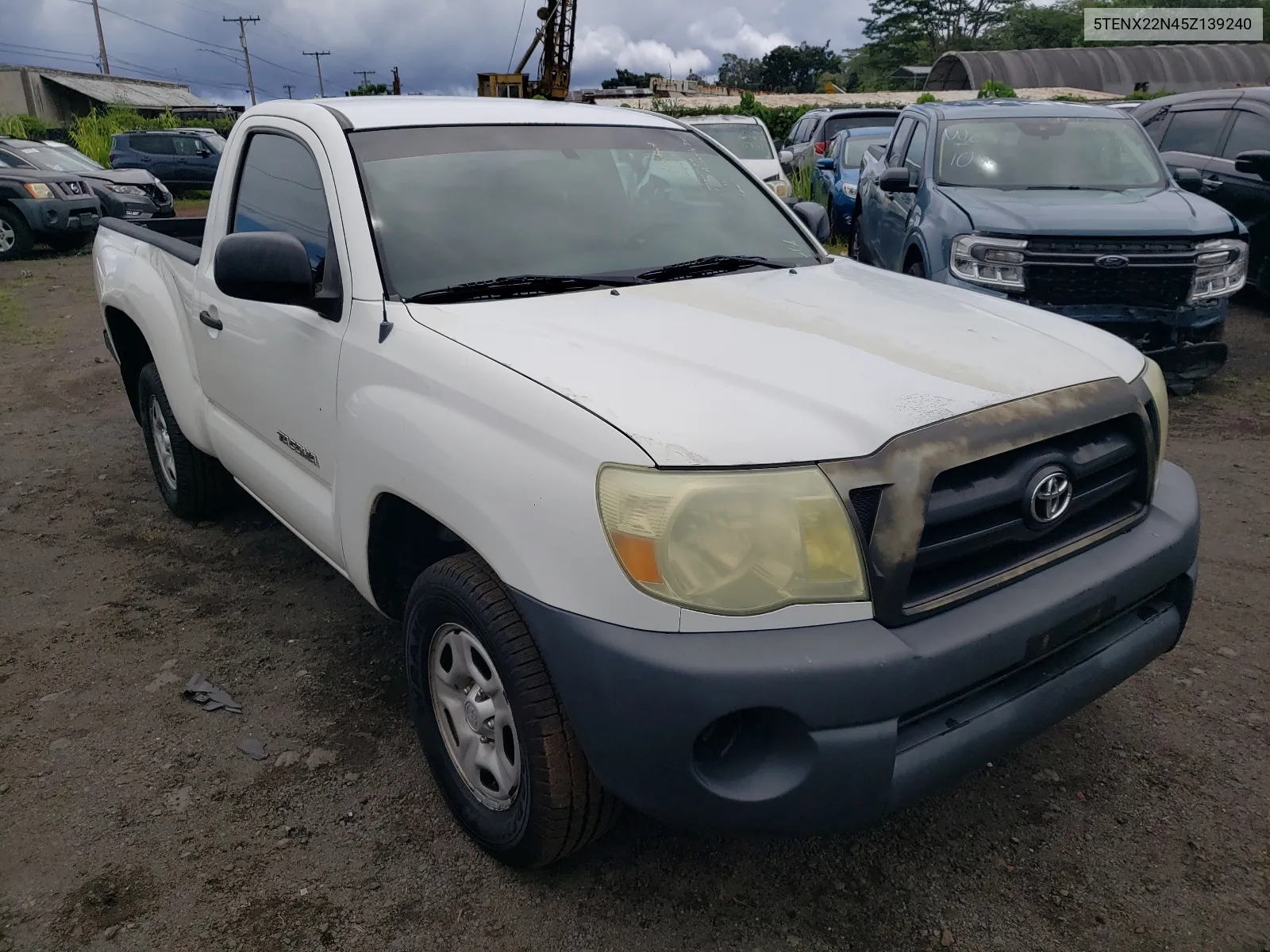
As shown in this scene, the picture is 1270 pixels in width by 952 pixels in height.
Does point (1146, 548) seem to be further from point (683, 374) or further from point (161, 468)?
point (161, 468)

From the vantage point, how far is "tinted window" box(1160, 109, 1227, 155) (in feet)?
28.4

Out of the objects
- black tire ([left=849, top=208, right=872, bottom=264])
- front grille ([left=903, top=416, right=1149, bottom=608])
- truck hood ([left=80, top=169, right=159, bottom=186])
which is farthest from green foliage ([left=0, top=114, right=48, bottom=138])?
front grille ([left=903, top=416, right=1149, bottom=608])

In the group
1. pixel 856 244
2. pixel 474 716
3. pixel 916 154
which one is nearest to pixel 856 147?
pixel 856 244

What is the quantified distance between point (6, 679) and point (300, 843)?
5.03 feet

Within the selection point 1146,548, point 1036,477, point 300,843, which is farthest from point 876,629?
point 300,843

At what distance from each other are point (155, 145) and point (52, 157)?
845cm

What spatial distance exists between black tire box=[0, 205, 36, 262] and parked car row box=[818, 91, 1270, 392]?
12.4m

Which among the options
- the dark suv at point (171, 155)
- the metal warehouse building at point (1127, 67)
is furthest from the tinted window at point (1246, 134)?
the metal warehouse building at point (1127, 67)

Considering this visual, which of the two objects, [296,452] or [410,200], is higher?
[410,200]

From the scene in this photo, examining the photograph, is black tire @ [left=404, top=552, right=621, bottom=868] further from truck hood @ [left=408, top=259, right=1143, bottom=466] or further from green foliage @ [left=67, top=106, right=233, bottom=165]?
green foliage @ [left=67, top=106, right=233, bottom=165]

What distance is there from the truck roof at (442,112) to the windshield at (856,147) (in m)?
8.88

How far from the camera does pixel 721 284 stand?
2.85 meters

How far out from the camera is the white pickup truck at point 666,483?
180 centimetres

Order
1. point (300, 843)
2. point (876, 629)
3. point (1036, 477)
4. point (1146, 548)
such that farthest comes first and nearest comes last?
point (300, 843) < point (1146, 548) < point (1036, 477) < point (876, 629)
